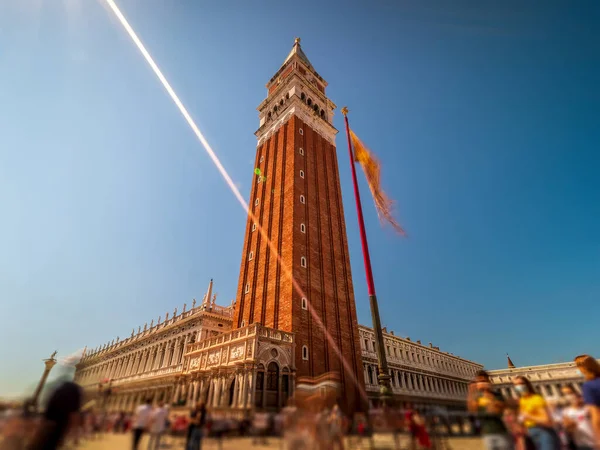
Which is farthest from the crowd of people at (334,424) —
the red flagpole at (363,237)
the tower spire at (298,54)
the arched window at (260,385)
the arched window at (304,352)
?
the tower spire at (298,54)

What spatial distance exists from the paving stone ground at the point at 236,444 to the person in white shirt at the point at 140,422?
0.78 feet

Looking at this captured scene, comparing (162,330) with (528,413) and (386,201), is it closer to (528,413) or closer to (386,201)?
(386,201)

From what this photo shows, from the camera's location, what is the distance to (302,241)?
26734 millimetres

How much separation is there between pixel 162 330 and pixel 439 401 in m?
46.9

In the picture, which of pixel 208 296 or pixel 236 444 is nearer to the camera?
pixel 236 444

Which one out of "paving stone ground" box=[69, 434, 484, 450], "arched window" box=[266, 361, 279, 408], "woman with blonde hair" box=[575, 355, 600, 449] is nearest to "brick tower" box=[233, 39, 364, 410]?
"arched window" box=[266, 361, 279, 408]

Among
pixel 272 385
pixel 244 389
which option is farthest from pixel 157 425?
pixel 272 385

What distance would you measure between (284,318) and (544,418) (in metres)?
18.9

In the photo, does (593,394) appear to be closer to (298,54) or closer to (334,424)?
(334,424)

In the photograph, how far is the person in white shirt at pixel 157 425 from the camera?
6.18m

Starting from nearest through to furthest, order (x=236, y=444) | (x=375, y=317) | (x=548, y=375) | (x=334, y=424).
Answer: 1. (x=236, y=444)
2. (x=334, y=424)
3. (x=375, y=317)
4. (x=548, y=375)

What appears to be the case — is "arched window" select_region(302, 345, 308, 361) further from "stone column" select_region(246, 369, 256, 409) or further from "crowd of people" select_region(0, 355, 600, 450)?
"crowd of people" select_region(0, 355, 600, 450)

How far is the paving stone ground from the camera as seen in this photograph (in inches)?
233

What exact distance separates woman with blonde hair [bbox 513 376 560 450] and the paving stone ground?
7.85ft
